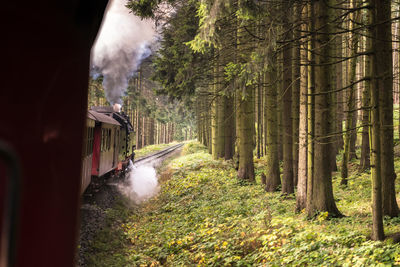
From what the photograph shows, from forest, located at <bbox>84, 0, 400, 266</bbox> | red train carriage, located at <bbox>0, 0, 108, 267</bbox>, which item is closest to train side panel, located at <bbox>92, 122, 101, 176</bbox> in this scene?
forest, located at <bbox>84, 0, 400, 266</bbox>

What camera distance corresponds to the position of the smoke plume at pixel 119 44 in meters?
22.8

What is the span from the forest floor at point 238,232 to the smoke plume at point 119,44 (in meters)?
13.1

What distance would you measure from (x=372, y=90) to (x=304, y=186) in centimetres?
358

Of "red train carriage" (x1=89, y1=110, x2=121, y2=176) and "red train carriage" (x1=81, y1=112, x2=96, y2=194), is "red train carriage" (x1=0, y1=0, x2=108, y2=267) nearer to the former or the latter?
"red train carriage" (x1=81, y1=112, x2=96, y2=194)

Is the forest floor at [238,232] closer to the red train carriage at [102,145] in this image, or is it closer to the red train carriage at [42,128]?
the red train carriage at [102,145]

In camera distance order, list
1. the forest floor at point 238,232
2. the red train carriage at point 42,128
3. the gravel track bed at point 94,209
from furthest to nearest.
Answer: the gravel track bed at point 94,209 < the forest floor at point 238,232 < the red train carriage at point 42,128

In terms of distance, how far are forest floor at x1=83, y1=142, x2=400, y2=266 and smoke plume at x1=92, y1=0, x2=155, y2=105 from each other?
13085 mm

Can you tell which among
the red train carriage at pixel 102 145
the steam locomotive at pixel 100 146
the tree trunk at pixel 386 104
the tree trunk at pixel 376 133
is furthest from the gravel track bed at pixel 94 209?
the tree trunk at pixel 386 104

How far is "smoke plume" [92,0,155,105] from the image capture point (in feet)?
74.7

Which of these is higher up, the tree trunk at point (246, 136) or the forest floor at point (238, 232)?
the tree trunk at point (246, 136)

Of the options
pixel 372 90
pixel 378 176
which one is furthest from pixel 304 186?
pixel 372 90

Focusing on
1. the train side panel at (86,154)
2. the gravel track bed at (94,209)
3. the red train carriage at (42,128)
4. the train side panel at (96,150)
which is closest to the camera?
the red train carriage at (42,128)

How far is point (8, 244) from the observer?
3.10ft

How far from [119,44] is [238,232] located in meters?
20.3
